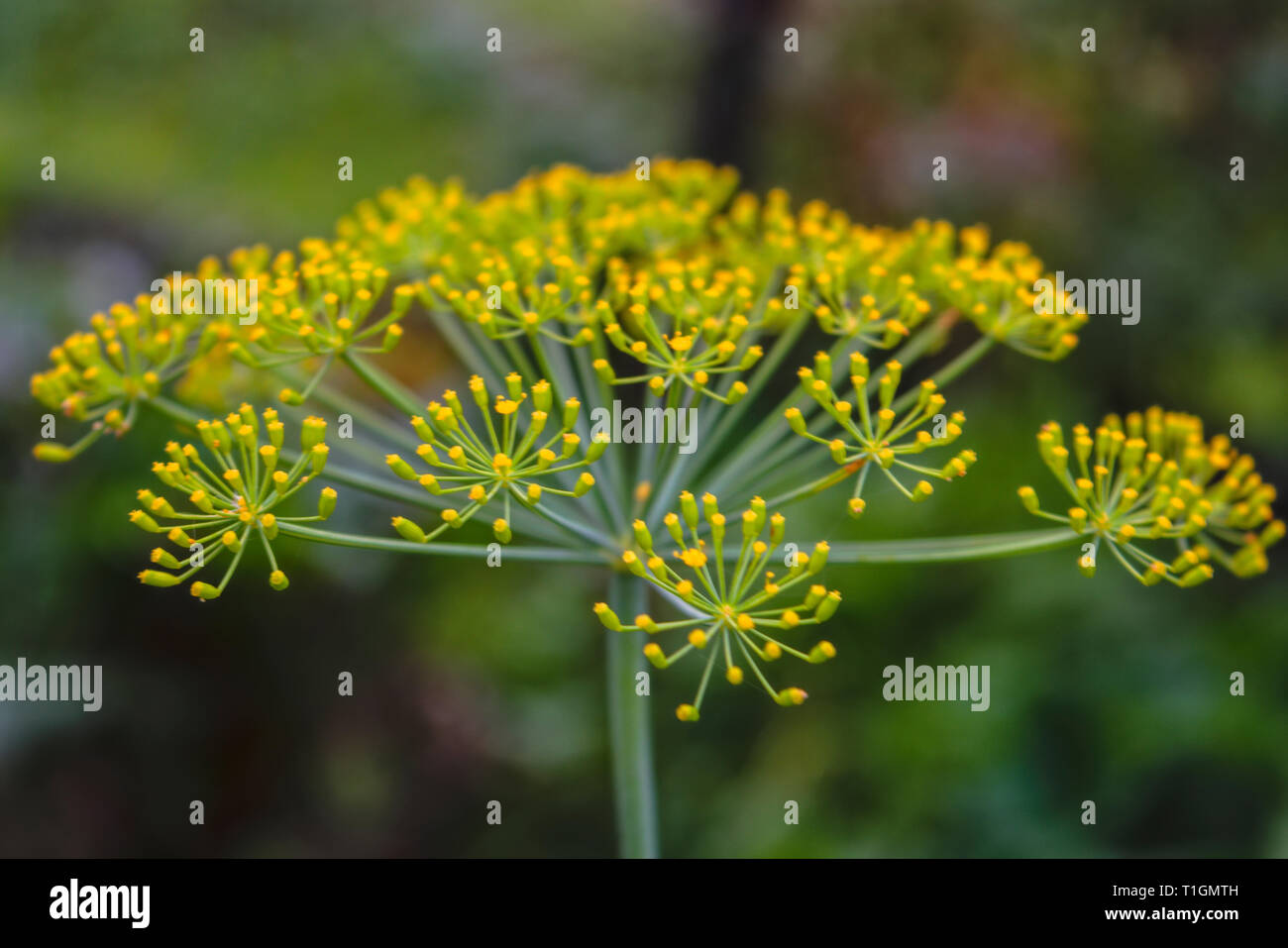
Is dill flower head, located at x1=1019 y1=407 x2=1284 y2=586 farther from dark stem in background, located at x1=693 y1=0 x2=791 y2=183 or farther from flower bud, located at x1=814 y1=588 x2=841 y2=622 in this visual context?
dark stem in background, located at x1=693 y1=0 x2=791 y2=183

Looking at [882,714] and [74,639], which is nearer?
[882,714]

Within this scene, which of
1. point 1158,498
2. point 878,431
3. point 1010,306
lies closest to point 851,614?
point 1010,306

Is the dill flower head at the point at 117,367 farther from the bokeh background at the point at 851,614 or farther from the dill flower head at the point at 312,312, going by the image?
the bokeh background at the point at 851,614

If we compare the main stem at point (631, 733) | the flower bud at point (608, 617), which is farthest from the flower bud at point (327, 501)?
the main stem at point (631, 733)

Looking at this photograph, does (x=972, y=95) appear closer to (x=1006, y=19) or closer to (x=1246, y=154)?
(x=1006, y=19)

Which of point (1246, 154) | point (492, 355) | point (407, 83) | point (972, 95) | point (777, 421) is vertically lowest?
point (777, 421)
